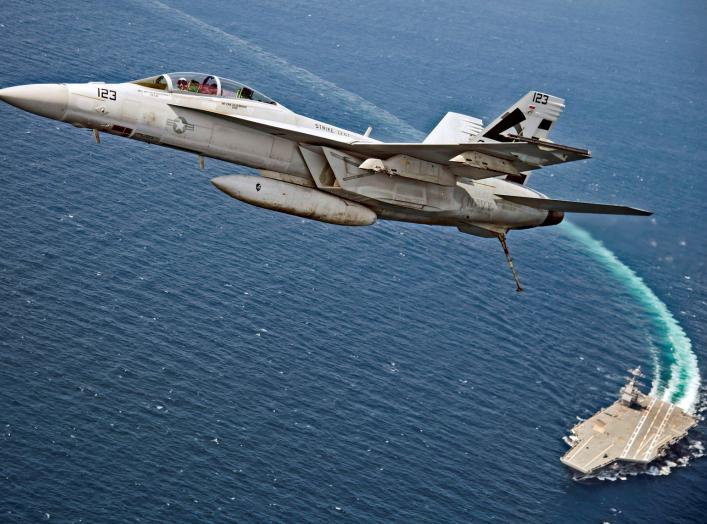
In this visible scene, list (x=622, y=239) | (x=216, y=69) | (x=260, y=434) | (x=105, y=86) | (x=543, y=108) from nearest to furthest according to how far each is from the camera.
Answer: (x=105, y=86), (x=543, y=108), (x=622, y=239), (x=260, y=434), (x=216, y=69)

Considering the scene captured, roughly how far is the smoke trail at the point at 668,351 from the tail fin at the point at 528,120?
302ft

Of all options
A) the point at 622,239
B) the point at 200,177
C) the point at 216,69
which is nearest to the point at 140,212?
the point at 200,177

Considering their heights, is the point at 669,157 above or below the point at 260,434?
above

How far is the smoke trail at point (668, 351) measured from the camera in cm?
14938

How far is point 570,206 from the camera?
65812 mm

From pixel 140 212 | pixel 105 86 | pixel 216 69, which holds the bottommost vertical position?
pixel 140 212

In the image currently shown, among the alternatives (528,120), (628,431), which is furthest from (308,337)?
(528,120)

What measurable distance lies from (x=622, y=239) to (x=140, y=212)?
7941cm

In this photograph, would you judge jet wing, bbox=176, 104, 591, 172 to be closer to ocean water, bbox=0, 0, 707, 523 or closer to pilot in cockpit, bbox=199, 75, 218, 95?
pilot in cockpit, bbox=199, 75, 218, 95

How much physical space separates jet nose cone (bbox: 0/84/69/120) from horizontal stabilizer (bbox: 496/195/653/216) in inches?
1085

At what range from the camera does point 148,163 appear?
163m

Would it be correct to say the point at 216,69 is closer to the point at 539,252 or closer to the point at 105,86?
the point at 539,252

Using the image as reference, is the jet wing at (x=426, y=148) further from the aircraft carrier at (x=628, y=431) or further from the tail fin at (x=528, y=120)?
the aircraft carrier at (x=628, y=431)

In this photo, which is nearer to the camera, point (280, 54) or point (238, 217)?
point (238, 217)
